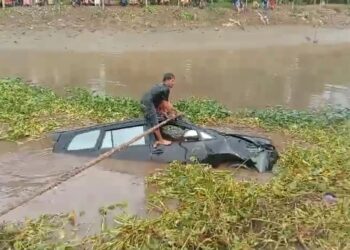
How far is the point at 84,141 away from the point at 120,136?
2.59ft

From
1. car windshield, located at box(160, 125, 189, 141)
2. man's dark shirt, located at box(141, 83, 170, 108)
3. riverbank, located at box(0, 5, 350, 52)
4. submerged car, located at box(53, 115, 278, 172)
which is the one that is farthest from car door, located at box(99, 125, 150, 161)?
riverbank, located at box(0, 5, 350, 52)

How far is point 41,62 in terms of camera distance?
79.2 feet

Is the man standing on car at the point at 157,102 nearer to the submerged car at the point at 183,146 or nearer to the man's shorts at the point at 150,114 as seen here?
the man's shorts at the point at 150,114

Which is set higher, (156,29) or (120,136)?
(156,29)

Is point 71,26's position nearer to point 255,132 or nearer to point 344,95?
point 344,95

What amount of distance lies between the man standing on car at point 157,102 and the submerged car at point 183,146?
138 millimetres

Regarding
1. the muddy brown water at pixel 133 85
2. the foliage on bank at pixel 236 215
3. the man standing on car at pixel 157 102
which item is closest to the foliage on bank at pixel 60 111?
the muddy brown water at pixel 133 85

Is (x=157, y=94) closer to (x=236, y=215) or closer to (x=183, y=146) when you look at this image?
(x=183, y=146)

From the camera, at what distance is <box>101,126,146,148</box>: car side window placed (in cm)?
968

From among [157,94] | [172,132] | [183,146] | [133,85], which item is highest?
[157,94]

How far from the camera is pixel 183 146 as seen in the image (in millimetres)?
9539

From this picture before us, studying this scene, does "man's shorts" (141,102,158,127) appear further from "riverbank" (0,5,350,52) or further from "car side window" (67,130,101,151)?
"riverbank" (0,5,350,52)

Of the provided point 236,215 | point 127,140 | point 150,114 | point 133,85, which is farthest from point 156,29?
point 236,215

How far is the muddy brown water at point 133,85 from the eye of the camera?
346 inches
